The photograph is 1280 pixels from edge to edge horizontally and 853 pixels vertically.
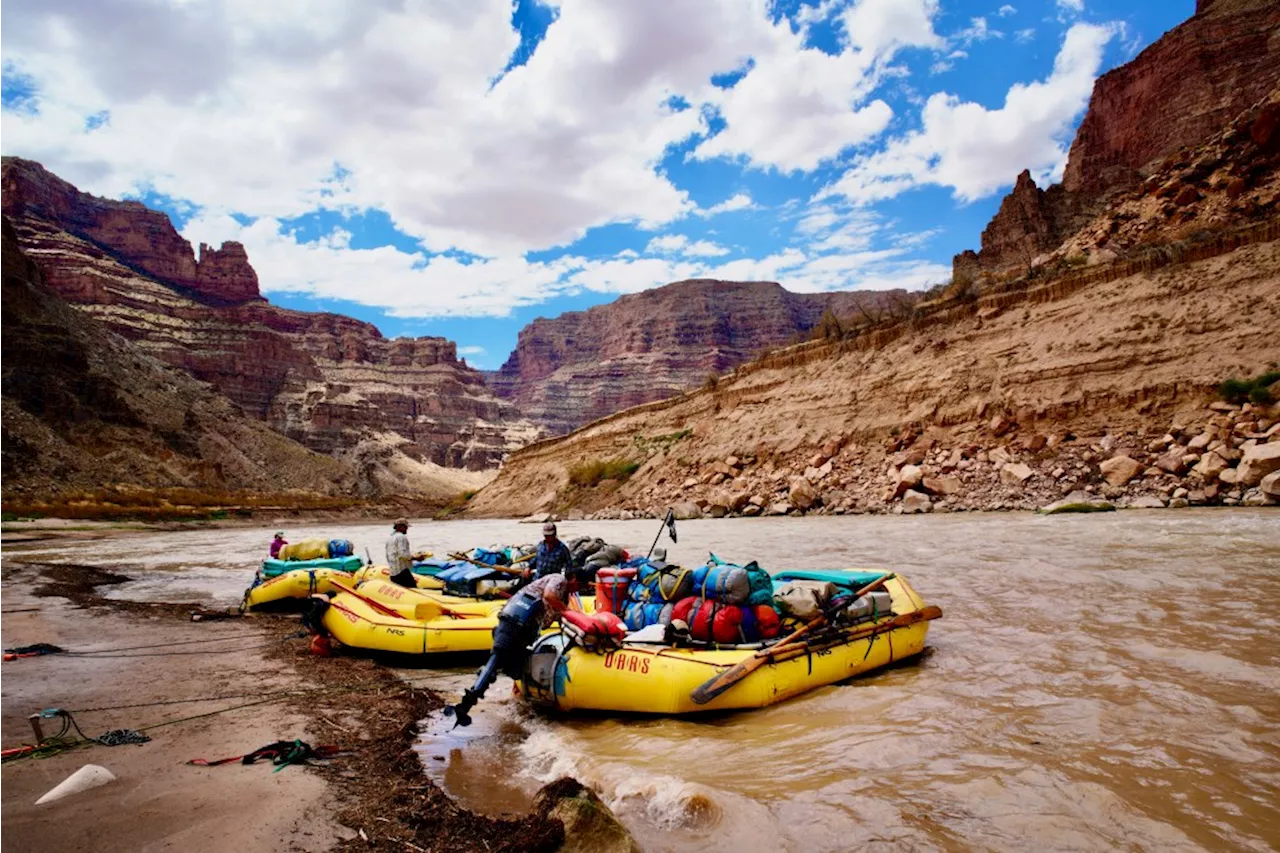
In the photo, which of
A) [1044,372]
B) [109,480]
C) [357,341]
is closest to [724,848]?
[1044,372]

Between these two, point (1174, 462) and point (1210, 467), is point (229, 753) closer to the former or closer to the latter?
point (1210, 467)

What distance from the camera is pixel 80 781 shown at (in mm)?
3199

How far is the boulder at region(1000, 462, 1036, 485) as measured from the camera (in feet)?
51.8

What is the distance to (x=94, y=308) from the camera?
287ft

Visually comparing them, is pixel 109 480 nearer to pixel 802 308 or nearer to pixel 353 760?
pixel 353 760

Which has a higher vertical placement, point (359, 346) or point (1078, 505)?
point (359, 346)

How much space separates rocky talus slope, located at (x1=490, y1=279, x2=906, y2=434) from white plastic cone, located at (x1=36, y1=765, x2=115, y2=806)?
431 feet

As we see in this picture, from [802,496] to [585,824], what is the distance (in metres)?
18.5

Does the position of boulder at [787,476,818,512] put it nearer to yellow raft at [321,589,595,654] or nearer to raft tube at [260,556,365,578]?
raft tube at [260,556,365,578]

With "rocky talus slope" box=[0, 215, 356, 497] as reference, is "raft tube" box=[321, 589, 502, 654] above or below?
below

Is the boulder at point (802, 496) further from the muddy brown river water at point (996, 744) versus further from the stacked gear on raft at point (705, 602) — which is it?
the stacked gear on raft at point (705, 602)

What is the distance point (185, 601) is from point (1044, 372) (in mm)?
20658

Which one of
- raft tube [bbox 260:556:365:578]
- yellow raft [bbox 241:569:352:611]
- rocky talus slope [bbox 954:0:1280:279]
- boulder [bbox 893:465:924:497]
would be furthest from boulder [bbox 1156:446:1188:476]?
rocky talus slope [bbox 954:0:1280:279]

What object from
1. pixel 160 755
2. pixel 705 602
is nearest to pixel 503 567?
pixel 705 602
